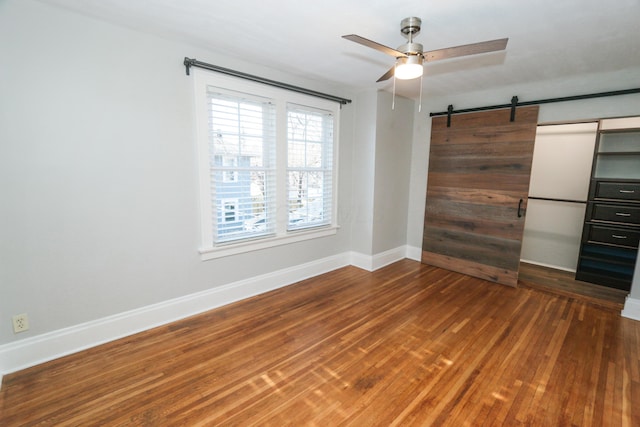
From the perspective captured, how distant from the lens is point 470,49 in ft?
5.99

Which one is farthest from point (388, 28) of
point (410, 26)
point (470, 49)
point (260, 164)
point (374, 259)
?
point (374, 259)

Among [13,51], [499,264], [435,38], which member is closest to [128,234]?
[13,51]

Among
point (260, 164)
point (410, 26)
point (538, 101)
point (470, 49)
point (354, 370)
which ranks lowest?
point (354, 370)

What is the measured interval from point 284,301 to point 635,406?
109 inches

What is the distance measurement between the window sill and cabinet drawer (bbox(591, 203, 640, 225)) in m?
3.29

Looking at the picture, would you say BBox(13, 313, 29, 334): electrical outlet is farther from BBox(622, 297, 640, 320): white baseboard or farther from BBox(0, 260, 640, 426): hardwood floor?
BBox(622, 297, 640, 320): white baseboard

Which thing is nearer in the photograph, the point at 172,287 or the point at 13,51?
the point at 13,51

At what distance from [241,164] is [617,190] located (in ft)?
14.5

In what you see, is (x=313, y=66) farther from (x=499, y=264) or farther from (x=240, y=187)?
(x=499, y=264)

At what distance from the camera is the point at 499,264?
3.89m

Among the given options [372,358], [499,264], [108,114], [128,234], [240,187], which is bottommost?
[372,358]

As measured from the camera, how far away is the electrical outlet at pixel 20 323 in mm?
2035

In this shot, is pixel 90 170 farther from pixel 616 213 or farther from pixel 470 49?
pixel 616 213

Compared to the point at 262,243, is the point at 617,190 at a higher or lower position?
higher
